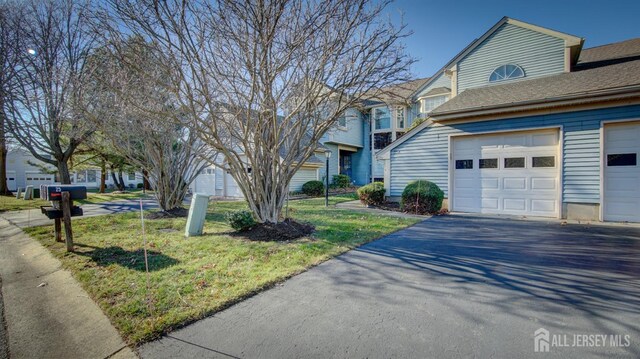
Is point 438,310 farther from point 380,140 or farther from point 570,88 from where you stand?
point 380,140

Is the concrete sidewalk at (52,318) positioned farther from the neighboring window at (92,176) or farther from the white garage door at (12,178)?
the white garage door at (12,178)

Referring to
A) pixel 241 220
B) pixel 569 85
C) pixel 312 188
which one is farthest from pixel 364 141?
pixel 241 220

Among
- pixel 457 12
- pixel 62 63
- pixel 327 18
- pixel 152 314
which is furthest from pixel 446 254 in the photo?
pixel 62 63

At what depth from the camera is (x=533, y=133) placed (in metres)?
8.58

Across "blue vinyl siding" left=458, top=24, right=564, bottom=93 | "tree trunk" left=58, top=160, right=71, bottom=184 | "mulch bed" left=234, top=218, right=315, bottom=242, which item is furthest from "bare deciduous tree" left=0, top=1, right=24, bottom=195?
"blue vinyl siding" left=458, top=24, right=564, bottom=93

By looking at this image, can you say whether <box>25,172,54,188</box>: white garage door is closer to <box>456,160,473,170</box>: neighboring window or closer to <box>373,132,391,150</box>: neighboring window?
<box>373,132,391,150</box>: neighboring window

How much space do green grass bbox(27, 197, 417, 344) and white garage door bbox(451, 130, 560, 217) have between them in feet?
11.8

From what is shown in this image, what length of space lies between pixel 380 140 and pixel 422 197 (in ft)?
45.5

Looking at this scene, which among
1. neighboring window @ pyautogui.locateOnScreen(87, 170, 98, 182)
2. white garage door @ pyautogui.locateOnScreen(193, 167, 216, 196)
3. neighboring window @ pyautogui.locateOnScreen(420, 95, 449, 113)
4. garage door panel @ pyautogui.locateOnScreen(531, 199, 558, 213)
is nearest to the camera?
garage door panel @ pyautogui.locateOnScreen(531, 199, 558, 213)

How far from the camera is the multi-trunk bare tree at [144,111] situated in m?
5.25

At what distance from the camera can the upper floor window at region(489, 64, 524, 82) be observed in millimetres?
10672

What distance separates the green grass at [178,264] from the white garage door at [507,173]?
361cm

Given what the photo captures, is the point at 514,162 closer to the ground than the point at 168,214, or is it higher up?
higher up

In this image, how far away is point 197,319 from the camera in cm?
274
